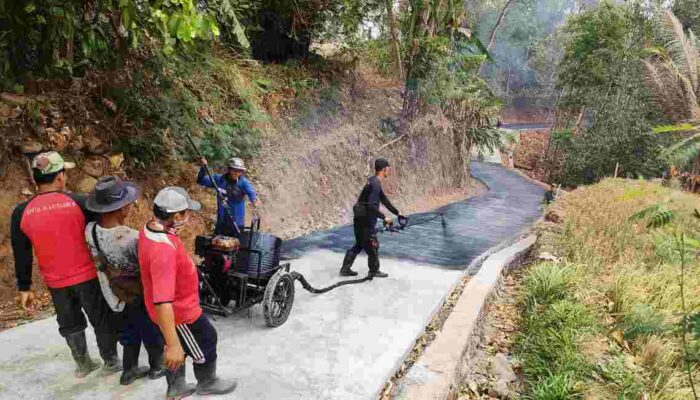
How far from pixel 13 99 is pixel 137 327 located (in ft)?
14.5

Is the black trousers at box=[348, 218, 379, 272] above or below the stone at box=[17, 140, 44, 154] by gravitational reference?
below

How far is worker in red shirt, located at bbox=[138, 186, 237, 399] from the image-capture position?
9.47ft

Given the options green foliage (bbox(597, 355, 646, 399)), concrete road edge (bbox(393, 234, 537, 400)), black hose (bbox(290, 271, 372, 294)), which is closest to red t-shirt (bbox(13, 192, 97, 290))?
black hose (bbox(290, 271, 372, 294))

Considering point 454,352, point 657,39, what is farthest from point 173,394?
point 657,39

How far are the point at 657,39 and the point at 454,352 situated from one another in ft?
78.9

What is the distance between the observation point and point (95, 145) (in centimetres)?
669

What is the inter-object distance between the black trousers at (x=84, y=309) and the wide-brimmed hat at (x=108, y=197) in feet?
2.17

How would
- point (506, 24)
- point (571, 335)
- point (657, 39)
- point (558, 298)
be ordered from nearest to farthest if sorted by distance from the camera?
1. point (571, 335)
2. point (558, 298)
3. point (657, 39)
4. point (506, 24)

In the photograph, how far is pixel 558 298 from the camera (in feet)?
21.6

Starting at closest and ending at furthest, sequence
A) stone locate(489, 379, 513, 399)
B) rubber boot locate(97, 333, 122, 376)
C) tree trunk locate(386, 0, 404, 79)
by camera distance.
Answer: rubber boot locate(97, 333, 122, 376) < stone locate(489, 379, 513, 399) < tree trunk locate(386, 0, 404, 79)

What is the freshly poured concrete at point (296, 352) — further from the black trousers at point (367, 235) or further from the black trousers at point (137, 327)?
the black trousers at point (367, 235)

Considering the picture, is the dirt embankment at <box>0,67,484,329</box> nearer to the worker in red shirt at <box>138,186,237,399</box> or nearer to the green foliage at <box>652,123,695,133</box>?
the worker in red shirt at <box>138,186,237,399</box>

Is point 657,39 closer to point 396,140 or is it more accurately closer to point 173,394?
point 396,140

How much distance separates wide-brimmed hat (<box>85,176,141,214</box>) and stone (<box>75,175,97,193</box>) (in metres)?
3.58
